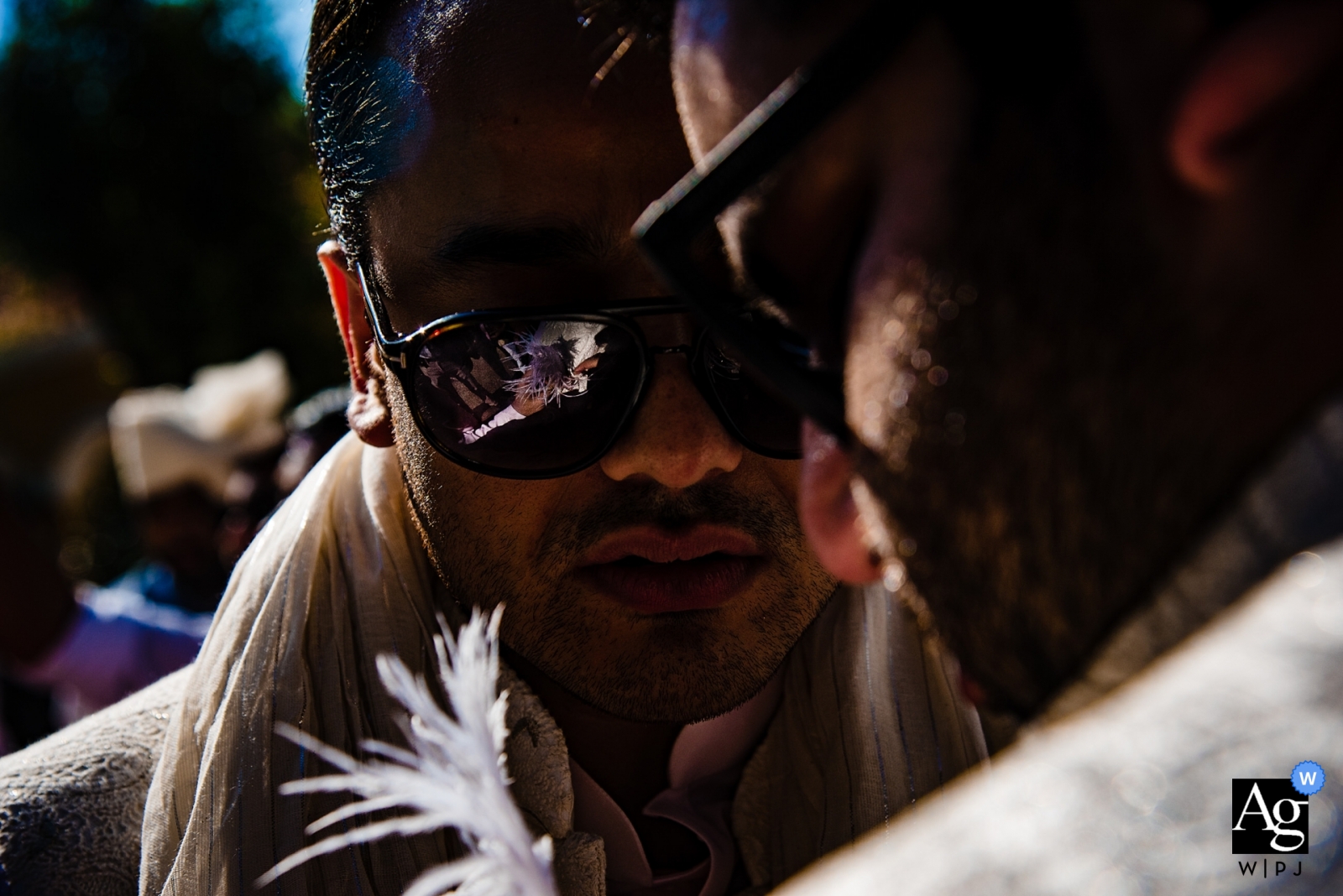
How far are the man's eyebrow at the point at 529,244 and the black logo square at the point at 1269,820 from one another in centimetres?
128

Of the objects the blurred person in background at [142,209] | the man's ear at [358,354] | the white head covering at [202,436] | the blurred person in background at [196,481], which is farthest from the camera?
the blurred person in background at [142,209]

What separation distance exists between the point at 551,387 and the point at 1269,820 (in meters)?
1.26

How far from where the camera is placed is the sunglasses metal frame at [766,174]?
95cm

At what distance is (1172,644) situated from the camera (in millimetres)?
759

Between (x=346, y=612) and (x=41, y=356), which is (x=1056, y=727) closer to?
(x=346, y=612)

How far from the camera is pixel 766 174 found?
3.42ft

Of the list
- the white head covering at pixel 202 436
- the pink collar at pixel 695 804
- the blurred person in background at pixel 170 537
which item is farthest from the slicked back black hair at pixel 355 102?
the white head covering at pixel 202 436

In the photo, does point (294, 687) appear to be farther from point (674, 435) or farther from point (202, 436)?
point (202, 436)

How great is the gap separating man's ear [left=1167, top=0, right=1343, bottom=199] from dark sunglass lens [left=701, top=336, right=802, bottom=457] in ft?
3.04

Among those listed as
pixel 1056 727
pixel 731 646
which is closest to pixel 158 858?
pixel 731 646

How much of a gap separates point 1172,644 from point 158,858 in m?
1.72

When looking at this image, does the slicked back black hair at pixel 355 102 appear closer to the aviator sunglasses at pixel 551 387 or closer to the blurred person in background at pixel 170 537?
the aviator sunglasses at pixel 551 387

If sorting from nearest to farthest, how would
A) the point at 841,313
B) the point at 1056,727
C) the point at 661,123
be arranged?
the point at 1056,727
the point at 841,313
the point at 661,123

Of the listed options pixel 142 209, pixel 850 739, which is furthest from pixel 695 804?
pixel 142 209
